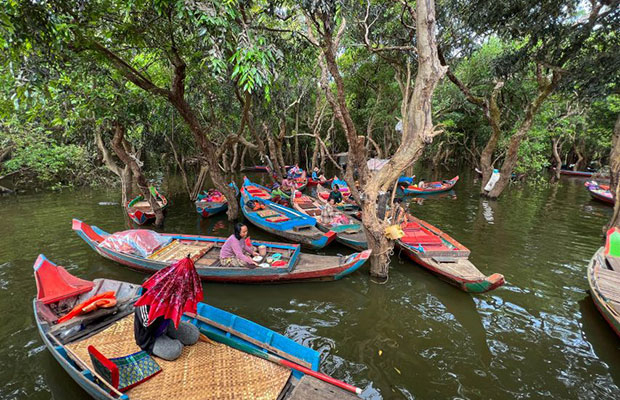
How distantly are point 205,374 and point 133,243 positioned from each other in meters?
5.12

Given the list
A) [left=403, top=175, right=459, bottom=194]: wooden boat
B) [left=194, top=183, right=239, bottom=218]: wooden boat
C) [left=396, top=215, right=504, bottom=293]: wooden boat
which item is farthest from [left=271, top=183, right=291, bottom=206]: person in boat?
[left=403, top=175, right=459, bottom=194]: wooden boat

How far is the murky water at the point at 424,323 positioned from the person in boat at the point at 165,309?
5.04 feet

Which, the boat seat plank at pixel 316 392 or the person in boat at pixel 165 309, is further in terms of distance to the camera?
the person in boat at pixel 165 309

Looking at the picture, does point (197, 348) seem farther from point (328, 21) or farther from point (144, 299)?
point (328, 21)

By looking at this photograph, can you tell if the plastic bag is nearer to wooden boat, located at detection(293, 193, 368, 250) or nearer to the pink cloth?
the pink cloth

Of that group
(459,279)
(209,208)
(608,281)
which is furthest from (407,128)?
(209,208)

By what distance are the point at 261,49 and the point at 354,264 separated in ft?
15.6

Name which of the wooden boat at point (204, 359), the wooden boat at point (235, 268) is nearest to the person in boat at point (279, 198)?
the wooden boat at point (235, 268)

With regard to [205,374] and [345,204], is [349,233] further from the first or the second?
[205,374]

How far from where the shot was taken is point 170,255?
24.4ft

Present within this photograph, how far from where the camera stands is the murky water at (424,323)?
4.30 m

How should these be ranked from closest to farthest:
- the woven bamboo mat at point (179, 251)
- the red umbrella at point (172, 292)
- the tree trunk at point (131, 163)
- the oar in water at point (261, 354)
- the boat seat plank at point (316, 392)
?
1. the boat seat plank at point (316, 392)
2. the oar in water at point (261, 354)
3. the red umbrella at point (172, 292)
4. the woven bamboo mat at point (179, 251)
5. the tree trunk at point (131, 163)

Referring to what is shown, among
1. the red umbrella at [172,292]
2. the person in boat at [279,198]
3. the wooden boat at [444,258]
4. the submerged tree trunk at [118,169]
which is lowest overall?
the wooden boat at [444,258]

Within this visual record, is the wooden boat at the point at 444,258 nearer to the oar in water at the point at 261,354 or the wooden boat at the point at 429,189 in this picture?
the oar in water at the point at 261,354
